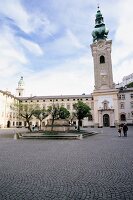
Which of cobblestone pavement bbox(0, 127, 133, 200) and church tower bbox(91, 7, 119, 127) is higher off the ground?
church tower bbox(91, 7, 119, 127)

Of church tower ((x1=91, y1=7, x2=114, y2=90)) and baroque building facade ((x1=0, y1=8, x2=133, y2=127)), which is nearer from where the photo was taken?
baroque building facade ((x1=0, y1=8, x2=133, y2=127))

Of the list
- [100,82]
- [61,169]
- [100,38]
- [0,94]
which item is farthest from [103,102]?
[61,169]

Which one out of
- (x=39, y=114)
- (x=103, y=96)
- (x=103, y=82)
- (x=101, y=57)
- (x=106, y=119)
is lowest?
(x=106, y=119)

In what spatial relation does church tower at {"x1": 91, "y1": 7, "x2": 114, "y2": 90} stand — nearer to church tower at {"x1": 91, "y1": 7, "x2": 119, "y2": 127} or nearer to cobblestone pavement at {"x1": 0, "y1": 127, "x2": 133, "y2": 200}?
church tower at {"x1": 91, "y1": 7, "x2": 119, "y2": 127}

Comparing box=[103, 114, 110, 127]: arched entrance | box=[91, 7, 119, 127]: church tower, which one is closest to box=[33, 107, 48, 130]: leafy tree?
Result: box=[91, 7, 119, 127]: church tower

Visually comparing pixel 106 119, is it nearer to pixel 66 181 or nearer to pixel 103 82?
pixel 103 82

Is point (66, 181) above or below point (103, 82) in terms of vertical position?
below

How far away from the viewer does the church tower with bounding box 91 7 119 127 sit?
68306 millimetres

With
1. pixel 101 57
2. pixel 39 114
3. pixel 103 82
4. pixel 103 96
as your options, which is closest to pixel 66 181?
pixel 39 114

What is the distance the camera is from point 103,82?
231 feet

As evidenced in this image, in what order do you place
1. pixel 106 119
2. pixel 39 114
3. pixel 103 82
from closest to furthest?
pixel 39 114 < pixel 106 119 < pixel 103 82

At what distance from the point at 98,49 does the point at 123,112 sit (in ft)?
92.5

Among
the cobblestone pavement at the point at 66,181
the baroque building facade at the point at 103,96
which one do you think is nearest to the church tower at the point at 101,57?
the baroque building facade at the point at 103,96

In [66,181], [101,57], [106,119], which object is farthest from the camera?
[101,57]
